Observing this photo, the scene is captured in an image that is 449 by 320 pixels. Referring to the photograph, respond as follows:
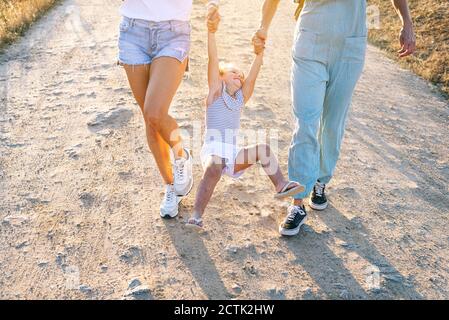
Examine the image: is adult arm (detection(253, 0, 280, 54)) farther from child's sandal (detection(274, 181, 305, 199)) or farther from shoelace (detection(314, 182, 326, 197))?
shoelace (detection(314, 182, 326, 197))

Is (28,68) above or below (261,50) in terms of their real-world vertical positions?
below

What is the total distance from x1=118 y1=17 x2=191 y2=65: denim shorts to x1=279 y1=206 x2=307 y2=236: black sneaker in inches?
46.0

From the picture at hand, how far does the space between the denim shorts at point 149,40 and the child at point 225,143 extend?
23 cm

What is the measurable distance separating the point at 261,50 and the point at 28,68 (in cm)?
366

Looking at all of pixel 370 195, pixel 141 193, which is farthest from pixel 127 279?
pixel 370 195

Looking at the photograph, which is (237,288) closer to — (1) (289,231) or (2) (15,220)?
(1) (289,231)

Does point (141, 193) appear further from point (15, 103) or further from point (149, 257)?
point (15, 103)

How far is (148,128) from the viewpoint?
3459 mm

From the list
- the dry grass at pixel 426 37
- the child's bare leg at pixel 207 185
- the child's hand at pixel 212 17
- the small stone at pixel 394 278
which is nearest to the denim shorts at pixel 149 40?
the child's hand at pixel 212 17

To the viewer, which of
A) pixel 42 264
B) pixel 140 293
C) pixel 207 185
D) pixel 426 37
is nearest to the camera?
pixel 140 293

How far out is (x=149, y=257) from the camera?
329 cm

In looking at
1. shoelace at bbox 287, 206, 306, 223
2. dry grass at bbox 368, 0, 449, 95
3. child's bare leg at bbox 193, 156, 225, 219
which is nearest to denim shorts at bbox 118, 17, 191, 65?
child's bare leg at bbox 193, 156, 225, 219

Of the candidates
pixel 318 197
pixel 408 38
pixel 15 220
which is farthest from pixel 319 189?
pixel 15 220

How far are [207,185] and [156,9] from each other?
3.56 ft
